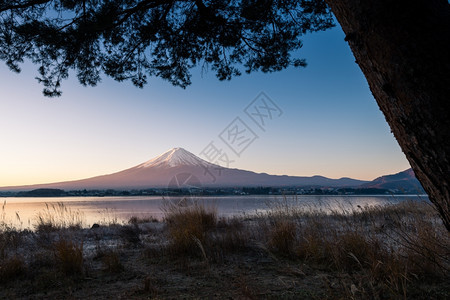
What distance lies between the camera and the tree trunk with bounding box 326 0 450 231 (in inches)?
35.3

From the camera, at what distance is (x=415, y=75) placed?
3.03 feet

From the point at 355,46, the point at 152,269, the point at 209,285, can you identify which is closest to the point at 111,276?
the point at 152,269

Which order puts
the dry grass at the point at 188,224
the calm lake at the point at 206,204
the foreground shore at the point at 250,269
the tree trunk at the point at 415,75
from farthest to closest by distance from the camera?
1. the calm lake at the point at 206,204
2. the dry grass at the point at 188,224
3. the foreground shore at the point at 250,269
4. the tree trunk at the point at 415,75

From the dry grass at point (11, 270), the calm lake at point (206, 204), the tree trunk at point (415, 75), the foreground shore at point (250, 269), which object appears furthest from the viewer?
the calm lake at point (206, 204)

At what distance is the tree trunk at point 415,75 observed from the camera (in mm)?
896

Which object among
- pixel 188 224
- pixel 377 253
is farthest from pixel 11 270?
pixel 377 253

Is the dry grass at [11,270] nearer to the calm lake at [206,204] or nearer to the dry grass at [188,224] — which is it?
the dry grass at [188,224]

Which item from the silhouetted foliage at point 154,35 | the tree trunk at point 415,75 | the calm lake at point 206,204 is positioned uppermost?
the silhouetted foliage at point 154,35

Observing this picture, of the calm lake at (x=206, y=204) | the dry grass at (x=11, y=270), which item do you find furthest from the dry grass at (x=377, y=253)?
the dry grass at (x=11, y=270)

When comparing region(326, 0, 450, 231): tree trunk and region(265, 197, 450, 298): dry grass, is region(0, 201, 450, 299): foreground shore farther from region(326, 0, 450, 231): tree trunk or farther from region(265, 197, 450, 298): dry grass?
region(326, 0, 450, 231): tree trunk

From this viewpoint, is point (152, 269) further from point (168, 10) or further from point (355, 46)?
point (168, 10)

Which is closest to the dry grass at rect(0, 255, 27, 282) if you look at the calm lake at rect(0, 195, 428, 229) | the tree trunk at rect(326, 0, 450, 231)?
the calm lake at rect(0, 195, 428, 229)

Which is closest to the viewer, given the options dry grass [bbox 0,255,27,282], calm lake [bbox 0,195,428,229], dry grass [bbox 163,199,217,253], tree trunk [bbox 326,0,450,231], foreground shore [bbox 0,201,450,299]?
tree trunk [bbox 326,0,450,231]

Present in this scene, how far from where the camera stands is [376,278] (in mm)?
2186
